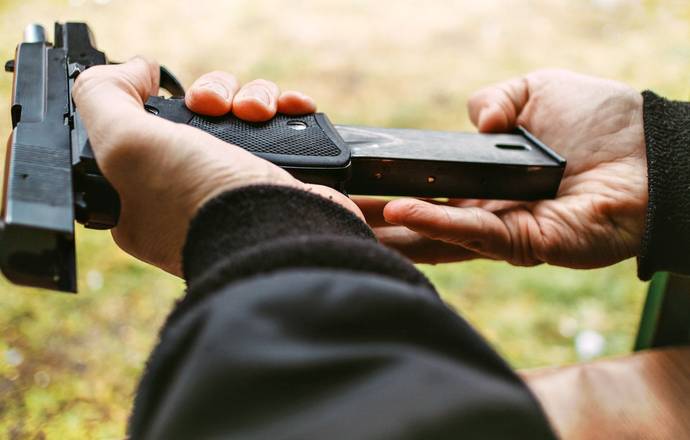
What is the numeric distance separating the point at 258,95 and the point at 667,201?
59 cm

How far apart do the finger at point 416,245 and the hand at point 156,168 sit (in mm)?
308

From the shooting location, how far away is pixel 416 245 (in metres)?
1.03

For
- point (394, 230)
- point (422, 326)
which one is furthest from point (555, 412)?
point (422, 326)

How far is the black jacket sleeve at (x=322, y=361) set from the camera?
384 mm

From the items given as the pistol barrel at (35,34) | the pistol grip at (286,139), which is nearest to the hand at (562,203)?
the pistol grip at (286,139)

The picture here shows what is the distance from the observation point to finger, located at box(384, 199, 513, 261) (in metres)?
0.85

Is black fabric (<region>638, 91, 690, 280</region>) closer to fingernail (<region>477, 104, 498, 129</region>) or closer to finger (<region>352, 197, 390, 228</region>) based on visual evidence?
fingernail (<region>477, 104, 498, 129</region>)

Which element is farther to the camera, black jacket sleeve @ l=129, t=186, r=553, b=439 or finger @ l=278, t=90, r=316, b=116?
finger @ l=278, t=90, r=316, b=116

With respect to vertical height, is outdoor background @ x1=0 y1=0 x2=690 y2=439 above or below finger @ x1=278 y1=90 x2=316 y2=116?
below

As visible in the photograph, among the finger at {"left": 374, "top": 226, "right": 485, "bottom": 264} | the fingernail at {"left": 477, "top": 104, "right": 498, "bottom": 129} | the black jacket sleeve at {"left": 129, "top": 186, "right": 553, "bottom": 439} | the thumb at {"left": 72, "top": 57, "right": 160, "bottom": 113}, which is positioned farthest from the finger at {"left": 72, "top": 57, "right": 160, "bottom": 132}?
the fingernail at {"left": 477, "top": 104, "right": 498, "bottom": 129}

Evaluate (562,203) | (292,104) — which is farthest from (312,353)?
(562,203)

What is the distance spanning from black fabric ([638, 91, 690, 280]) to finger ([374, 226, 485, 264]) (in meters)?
0.29

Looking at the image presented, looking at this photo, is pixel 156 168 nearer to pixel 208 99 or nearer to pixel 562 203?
pixel 208 99

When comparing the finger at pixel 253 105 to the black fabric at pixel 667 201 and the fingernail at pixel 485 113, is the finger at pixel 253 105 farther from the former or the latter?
the black fabric at pixel 667 201
